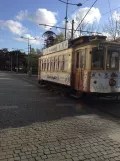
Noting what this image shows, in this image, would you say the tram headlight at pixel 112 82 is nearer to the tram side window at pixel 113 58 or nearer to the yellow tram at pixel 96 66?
the yellow tram at pixel 96 66

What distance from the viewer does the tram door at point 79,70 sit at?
533 inches

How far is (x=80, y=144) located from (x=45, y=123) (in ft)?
7.92

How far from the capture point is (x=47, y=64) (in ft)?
72.9

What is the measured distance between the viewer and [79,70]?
13.9 metres

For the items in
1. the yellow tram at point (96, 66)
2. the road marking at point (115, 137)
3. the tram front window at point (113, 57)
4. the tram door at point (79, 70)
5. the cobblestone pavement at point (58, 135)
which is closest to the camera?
the cobblestone pavement at point (58, 135)

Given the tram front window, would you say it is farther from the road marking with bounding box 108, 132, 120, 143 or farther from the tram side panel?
the road marking with bounding box 108, 132, 120, 143

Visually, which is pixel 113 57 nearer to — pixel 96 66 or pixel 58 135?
pixel 96 66

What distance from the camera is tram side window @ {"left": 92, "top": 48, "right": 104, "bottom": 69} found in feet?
41.7

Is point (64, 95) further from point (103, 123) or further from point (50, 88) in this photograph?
point (103, 123)

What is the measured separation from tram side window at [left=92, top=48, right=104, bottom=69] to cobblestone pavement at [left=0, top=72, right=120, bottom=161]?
2.58 m

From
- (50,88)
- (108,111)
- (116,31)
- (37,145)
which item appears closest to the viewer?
(37,145)

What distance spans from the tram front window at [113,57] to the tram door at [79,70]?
1368 mm

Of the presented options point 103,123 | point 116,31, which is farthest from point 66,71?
point 116,31

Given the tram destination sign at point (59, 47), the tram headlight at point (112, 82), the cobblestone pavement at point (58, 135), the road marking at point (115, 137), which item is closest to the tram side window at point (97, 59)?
the tram headlight at point (112, 82)
